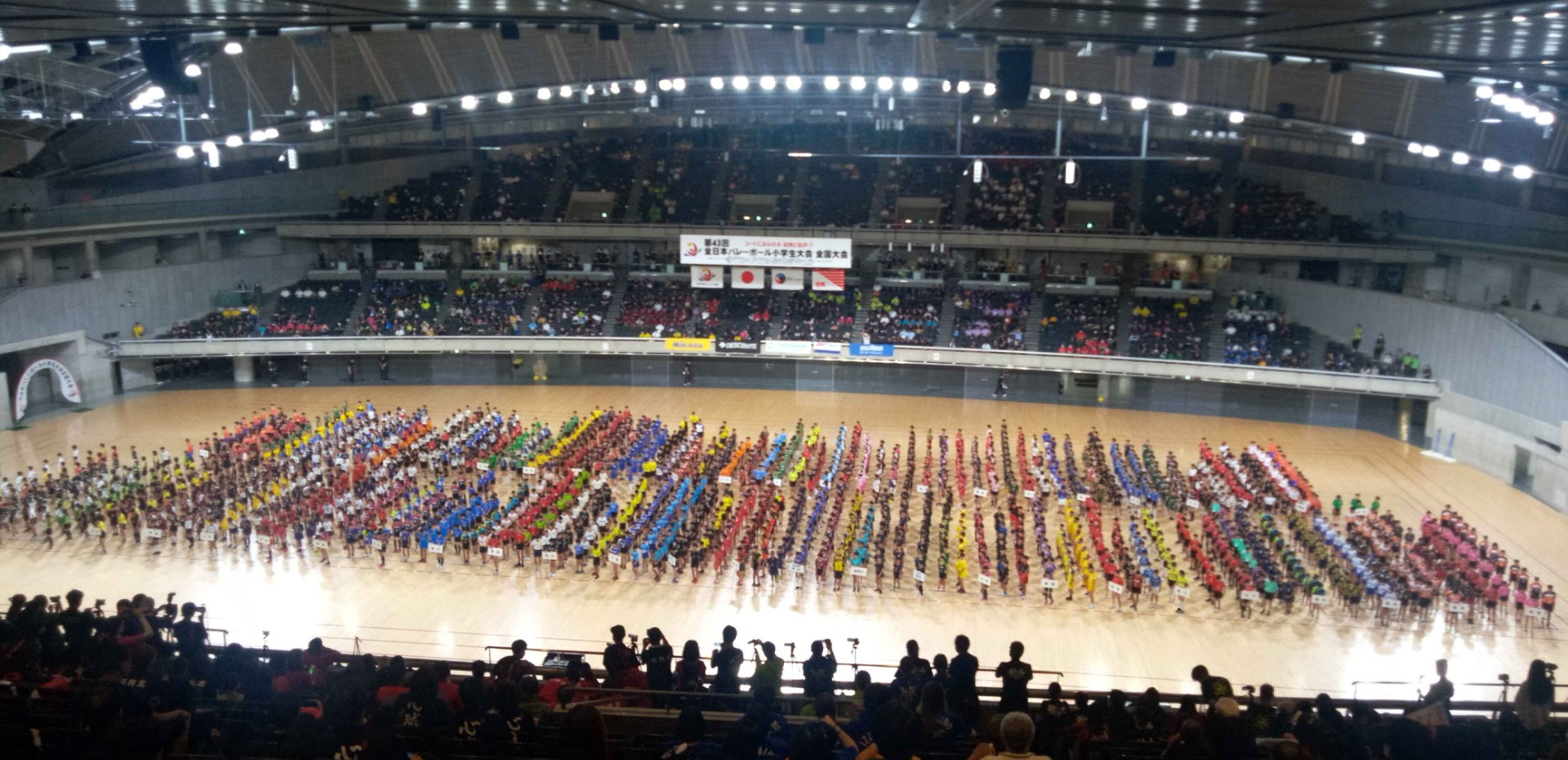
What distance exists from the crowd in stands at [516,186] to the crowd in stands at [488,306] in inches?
110

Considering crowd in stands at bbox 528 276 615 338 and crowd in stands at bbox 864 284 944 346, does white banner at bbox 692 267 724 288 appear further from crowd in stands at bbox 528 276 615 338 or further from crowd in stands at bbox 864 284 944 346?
crowd in stands at bbox 864 284 944 346

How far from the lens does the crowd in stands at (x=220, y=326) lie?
37.5m

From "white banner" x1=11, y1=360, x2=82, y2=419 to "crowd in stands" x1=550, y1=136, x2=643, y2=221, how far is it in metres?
18.2

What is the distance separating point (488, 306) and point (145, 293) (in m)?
11.8

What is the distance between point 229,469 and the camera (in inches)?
1019

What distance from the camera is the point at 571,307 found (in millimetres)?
40625

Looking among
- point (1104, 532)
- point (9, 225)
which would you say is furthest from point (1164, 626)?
point (9, 225)

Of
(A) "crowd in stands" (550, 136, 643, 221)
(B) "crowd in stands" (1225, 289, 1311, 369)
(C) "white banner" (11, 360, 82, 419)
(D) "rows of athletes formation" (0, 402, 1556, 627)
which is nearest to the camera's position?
(D) "rows of athletes formation" (0, 402, 1556, 627)

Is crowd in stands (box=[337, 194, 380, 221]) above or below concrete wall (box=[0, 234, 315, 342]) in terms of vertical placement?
above

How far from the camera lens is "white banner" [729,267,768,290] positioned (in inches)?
1528

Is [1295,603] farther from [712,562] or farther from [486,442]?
[486,442]

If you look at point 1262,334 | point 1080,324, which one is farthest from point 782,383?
point 1262,334

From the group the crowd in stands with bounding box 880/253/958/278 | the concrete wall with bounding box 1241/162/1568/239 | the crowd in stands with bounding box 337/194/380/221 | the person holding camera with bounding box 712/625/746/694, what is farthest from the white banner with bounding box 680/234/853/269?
the person holding camera with bounding box 712/625/746/694

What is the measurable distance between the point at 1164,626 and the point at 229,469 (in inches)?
857
